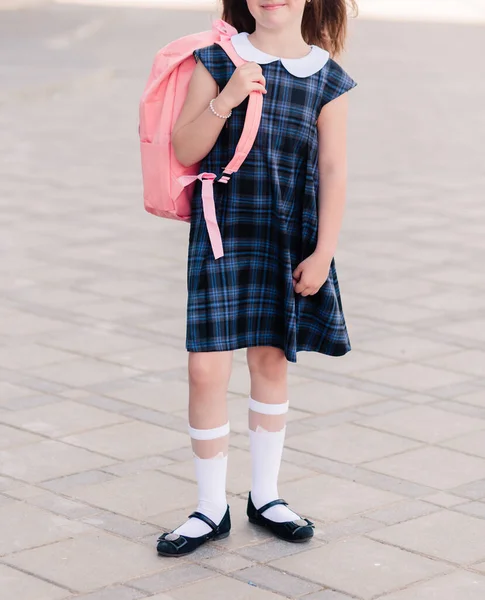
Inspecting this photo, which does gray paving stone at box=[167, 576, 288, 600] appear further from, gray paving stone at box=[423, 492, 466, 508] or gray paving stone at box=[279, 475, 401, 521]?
gray paving stone at box=[423, 492, 466, 508]

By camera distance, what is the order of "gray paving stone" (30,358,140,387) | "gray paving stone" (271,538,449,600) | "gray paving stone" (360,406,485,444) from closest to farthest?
"gray paving stone" (271,538,449,600) → "gray paving stone" (360,406,485,444) → "gray paving stone" (30,358,140,387)

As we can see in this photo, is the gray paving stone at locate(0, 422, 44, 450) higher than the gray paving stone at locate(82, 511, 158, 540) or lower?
higher

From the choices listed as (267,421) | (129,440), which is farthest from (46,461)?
(267,421)

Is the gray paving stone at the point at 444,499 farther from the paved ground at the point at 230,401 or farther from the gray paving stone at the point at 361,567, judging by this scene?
the gray paving stone at the point at 361,567

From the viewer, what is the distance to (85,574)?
3.44m

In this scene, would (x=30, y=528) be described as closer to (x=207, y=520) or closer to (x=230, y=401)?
(x=207, y=520)

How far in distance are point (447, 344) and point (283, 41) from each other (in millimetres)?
2597

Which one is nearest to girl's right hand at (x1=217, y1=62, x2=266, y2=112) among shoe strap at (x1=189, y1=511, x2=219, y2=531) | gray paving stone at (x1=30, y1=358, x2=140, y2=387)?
shoe strap at (x1=189, y1=511, x2=219, y2=531)

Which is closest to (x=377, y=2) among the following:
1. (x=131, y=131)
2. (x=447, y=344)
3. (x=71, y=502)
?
(x=131, y=131)

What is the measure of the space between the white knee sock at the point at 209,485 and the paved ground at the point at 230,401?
86 millimetres

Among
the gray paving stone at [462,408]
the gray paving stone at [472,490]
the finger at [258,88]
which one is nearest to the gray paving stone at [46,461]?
the gray paving stone at [472,490]

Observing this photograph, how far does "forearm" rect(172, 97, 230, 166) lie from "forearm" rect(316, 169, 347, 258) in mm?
332

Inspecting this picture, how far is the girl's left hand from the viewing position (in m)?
3.51

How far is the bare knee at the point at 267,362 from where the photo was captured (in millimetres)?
3674
